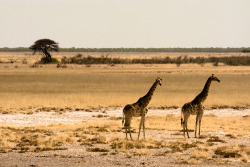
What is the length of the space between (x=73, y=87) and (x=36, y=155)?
30.1 meters

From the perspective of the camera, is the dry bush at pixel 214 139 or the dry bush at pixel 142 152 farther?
the dry bush at pixel 214 139

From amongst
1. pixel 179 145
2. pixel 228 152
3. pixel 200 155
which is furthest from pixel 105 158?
pixel 228 152

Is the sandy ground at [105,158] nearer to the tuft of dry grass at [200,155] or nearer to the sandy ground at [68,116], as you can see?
the tuft of dry grass at [200,155]

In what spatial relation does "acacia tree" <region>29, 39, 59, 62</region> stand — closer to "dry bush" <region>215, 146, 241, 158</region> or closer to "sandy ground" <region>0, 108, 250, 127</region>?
"sandy ground" <region>0, 108, 250, 127</region>

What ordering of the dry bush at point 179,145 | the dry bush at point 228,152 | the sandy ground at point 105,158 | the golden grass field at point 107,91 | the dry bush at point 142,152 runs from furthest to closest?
the golden grass field at point 107,91 < the dry bush at point 179,145 < the dry bush at point 142,152 < the dry bush at point 228,152 < the sandy ground at point 105,158

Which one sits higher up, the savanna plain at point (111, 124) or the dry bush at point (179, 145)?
the dry bush at point (179, 145)

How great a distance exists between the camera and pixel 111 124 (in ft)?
81.3

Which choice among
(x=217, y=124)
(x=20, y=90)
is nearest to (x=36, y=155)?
(x=217, y=124)

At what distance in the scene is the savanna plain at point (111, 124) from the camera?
15.6 metres

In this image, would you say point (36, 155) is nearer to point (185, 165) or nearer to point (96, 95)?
point (185, 165)

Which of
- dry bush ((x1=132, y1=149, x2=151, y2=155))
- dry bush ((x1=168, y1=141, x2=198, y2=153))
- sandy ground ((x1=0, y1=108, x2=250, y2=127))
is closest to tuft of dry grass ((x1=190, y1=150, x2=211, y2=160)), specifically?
dry bush ((x1=168, y1=141, x2=198, y2=153))
